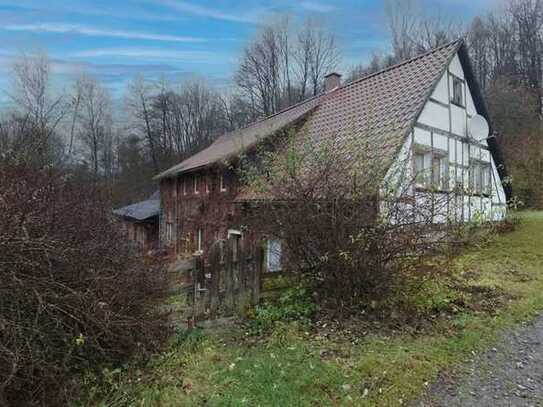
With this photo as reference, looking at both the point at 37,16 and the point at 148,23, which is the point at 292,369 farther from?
the point at 148,23

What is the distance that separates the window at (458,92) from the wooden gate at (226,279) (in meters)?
10.7

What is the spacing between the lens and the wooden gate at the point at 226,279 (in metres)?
4.95

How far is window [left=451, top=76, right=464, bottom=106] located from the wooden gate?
10719 millimetres

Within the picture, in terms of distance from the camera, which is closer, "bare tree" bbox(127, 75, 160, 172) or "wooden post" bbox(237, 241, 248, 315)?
"wooden post" bbox(237, 241, 248, 315)

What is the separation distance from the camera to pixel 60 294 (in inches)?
137

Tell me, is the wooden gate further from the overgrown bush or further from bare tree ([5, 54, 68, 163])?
bare tree ([5, 54, 68, 163])

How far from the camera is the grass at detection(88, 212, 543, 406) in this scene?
3422 mm

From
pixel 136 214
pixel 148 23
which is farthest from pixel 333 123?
pixel 136 214

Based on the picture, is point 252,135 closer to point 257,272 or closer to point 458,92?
point 458,92

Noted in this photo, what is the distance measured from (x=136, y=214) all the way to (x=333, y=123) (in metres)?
15.9

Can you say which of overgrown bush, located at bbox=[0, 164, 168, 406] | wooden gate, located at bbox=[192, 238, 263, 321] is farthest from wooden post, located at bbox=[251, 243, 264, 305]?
overgrown bush, located at bbox=[0, 164, 168, 406]

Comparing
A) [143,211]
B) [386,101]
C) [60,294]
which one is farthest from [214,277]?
[143,211]

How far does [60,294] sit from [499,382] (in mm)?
3916

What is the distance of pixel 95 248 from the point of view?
404 cm
